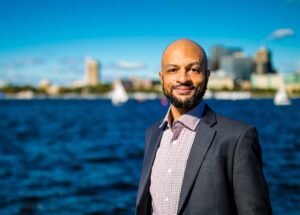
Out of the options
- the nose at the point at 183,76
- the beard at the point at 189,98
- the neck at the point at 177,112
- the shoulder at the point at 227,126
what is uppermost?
the nose at the point at 183,76

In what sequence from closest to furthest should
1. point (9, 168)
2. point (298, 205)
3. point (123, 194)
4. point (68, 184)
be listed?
1. point (298, 205)
2. point (123, 194)
3. point (68, 184)
4. point (9, 168)

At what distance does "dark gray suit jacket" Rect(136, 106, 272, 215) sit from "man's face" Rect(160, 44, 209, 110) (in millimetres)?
255

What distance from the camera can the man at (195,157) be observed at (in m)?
2.65

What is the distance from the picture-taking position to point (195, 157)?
2771 mm

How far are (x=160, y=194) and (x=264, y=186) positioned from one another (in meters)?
0.66

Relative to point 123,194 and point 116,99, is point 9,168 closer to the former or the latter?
point 123,194

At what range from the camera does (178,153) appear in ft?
9.53

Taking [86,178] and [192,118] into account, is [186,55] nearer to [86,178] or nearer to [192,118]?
[192,118]

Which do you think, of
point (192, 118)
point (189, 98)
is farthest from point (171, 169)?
point (189, 98)

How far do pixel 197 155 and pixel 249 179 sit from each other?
0.34 meters

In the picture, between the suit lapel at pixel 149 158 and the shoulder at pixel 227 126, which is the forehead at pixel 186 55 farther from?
the suit lapel at pixel 149 158

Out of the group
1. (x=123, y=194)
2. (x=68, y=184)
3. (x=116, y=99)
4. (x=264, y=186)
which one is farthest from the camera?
(x=116, y=99)

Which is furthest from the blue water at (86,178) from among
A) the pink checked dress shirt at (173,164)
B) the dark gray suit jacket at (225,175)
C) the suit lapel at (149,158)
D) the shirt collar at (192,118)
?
the dark gray suit jacket at (225,175)

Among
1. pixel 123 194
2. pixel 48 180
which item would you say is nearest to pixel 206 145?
pixel 123 194
